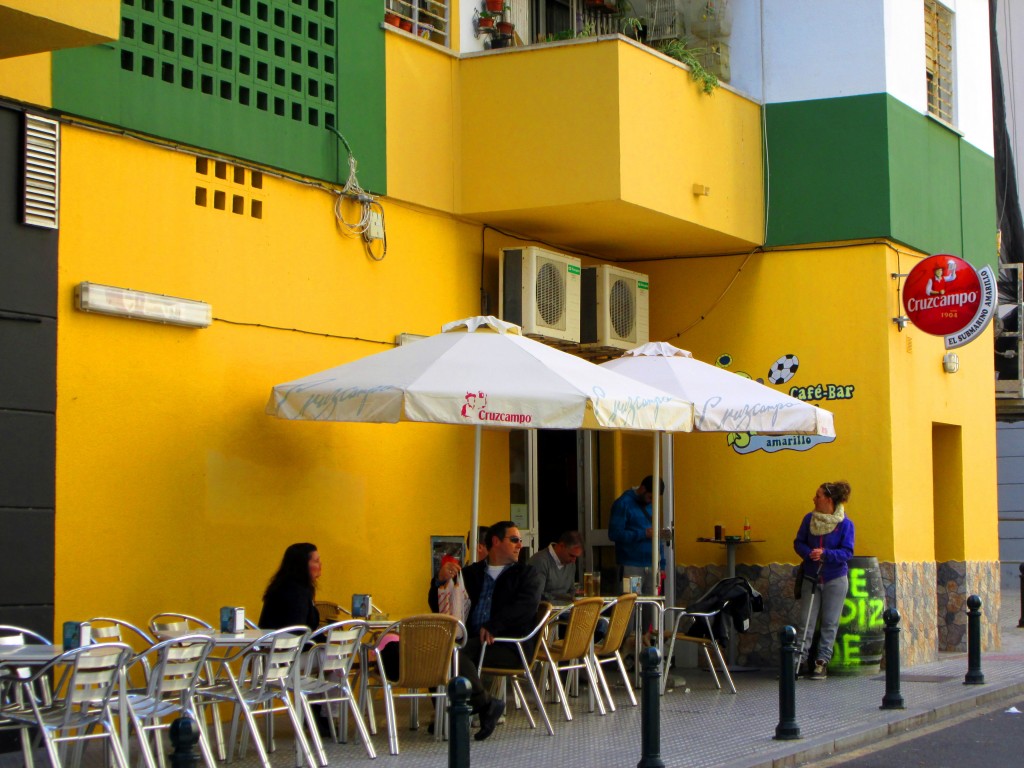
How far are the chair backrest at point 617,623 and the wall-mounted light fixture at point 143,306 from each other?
387cm

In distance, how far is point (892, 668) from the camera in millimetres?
11742

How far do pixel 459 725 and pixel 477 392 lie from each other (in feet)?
10.9

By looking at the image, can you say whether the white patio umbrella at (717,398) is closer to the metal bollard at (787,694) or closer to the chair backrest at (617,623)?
the chair backrest at (617,623)

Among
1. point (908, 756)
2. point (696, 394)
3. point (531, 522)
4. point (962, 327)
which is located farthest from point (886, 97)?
point (908, 756)

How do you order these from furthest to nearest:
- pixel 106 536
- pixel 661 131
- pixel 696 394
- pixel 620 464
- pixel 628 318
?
pixel 620 464 → pixel 628 318 → pixel 661 131 → pixel 696 394 → pixel 106 536

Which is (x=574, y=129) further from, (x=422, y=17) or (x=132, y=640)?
(x=132, y=640)

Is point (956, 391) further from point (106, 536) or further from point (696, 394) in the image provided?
point (106, 536)

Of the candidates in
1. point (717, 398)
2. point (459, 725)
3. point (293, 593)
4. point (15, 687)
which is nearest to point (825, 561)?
point (717, 398)

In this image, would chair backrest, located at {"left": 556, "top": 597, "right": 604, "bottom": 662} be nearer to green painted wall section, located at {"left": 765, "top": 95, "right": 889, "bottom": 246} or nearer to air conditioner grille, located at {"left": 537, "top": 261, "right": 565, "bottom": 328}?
air conditioner grille, located at {"left": 537, "top": 261, "right": 565, "bottom": 328}

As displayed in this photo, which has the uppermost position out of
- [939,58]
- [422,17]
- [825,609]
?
[939,58]

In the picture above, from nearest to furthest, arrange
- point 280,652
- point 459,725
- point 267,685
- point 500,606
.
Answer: point 459,725 → point 280,652 → point 267,685 → point 500,606

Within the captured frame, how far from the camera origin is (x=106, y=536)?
981 cm

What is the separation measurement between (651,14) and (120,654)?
415 inches

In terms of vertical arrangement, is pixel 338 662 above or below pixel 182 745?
below
